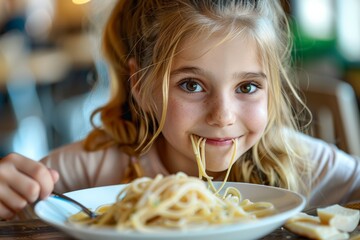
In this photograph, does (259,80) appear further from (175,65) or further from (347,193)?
(347,193)

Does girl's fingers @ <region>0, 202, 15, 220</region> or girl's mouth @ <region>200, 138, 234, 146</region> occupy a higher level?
girl's mouth @ <region>200, 138, 234, 146</region>

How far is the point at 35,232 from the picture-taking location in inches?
45.6

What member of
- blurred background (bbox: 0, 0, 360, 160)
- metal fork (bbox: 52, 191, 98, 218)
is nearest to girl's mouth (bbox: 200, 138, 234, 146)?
metal fork (bbox: 52, 191, 98, 218)

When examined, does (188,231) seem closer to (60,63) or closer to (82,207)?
(82,207)

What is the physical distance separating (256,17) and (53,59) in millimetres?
4510

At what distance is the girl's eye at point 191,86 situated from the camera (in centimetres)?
135

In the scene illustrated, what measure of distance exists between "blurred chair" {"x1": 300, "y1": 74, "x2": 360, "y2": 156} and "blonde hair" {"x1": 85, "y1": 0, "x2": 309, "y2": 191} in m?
0.38

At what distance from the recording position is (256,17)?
1464 mm

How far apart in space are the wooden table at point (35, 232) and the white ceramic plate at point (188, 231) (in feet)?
0.15

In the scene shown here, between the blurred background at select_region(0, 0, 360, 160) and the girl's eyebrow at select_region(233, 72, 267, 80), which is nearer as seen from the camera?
the girl's eyebrow at select_region(233, 72, 267, 80)

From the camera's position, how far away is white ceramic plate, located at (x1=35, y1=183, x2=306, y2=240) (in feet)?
2.80

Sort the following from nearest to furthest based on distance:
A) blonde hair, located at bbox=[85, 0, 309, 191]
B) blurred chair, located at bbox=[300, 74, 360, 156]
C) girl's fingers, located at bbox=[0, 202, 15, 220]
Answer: girl's fingers, located at bbox=[0, 202, 15, 220]
blonde hair, located at bbox=[85, 0, 309, 191]
blurred chair, located at bbox=[300, 74, 360, 156]

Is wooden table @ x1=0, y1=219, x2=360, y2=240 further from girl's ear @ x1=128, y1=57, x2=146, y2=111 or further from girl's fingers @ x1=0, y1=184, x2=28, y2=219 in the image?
girl's ear @ x1=128, y1=57, x2=146, y2=111

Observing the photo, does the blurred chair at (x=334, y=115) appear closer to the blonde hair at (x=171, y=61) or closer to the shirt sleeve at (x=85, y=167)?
the blonde hair at (x=171, y=61)
